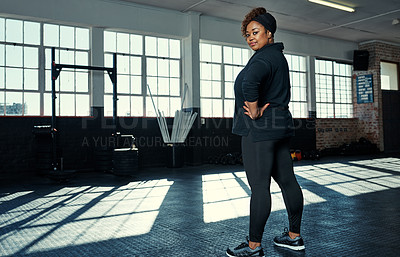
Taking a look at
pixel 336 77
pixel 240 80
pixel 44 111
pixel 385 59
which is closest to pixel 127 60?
pixel 44 111

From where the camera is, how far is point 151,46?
7793 millimetres

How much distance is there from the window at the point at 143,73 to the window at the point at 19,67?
1.35 metres

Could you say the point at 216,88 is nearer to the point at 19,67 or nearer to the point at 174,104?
the point at 174,104

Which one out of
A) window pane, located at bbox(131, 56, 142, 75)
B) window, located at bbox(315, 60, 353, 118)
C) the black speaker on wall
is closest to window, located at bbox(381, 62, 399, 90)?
the black speaker on wall

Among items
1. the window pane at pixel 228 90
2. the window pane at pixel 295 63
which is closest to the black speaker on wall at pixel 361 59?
the window pane at pixel 295 63

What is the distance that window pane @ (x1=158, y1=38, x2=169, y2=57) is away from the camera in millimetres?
7914

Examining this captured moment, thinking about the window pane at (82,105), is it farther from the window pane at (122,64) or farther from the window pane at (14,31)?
the window pane at (14,31)

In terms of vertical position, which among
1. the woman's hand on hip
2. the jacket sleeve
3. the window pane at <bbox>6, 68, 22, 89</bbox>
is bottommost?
the woman's hand on hip

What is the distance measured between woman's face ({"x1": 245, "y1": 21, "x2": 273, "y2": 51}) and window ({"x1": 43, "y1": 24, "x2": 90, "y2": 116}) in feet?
18.3

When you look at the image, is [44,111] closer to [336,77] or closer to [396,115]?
[336,77]

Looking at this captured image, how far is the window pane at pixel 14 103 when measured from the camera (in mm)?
6234

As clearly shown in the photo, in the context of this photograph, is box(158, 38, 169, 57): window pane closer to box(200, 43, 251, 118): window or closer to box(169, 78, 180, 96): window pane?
box(169, 78, 180, 96): window pane

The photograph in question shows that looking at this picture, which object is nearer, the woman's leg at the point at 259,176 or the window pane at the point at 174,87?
the woman's leg at the point at 259,176

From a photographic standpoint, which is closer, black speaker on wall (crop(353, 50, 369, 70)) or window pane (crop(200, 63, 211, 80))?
window pane (crop(200, 63, 211, 80))
